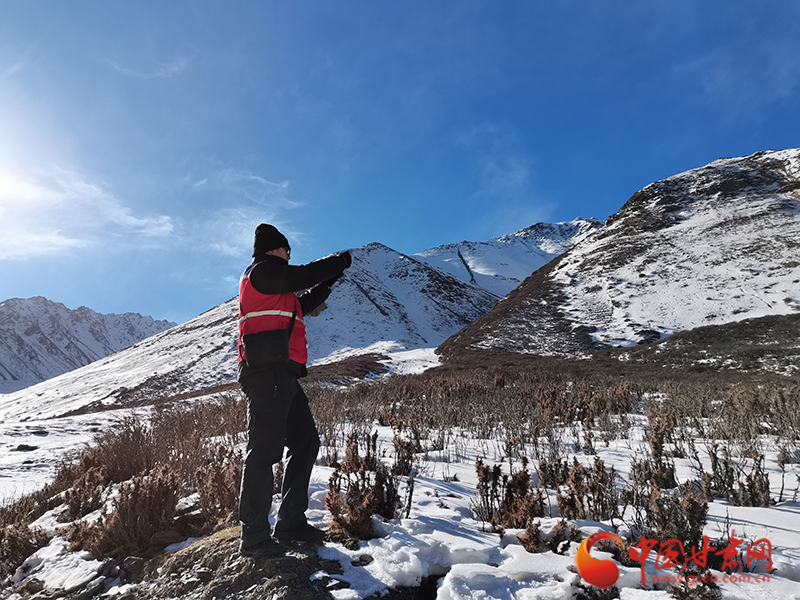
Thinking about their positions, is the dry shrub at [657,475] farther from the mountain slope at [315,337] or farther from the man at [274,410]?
the mountain slope at [315,337]

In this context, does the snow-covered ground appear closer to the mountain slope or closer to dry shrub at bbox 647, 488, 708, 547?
dry shrub at bbox 647, 488, 708, 547

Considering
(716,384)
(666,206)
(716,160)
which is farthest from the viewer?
(716,160)

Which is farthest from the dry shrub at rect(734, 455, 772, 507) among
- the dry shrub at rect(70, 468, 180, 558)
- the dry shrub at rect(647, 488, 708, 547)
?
the dry shrub at rect(70, 468, 180, 558)

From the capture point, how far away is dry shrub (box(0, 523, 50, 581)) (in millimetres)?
2729

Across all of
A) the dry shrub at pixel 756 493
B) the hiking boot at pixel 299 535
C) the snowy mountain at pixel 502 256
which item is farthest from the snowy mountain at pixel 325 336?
the dry shrub at pixel 756 493

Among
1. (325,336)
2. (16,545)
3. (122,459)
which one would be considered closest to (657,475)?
(16,545)

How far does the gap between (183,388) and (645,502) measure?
27.2 m

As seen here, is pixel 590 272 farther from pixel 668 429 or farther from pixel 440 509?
pixel 440 509

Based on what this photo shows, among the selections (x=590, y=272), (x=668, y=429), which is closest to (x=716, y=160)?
(x=590, y=272)

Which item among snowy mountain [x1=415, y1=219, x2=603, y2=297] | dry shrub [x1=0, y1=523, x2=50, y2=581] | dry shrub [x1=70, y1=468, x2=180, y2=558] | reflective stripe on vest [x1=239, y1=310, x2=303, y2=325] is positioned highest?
snowy mountain [x1=415, y1=219, x2=603, y2=297]

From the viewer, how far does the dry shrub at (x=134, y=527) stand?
259 centimetres

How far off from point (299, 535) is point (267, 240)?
1.87 metres

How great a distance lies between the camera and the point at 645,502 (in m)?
2.69

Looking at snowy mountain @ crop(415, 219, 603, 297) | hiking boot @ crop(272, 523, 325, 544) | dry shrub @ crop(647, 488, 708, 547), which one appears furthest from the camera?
snowy mountain @ crop(415, 219, 603, 297)
